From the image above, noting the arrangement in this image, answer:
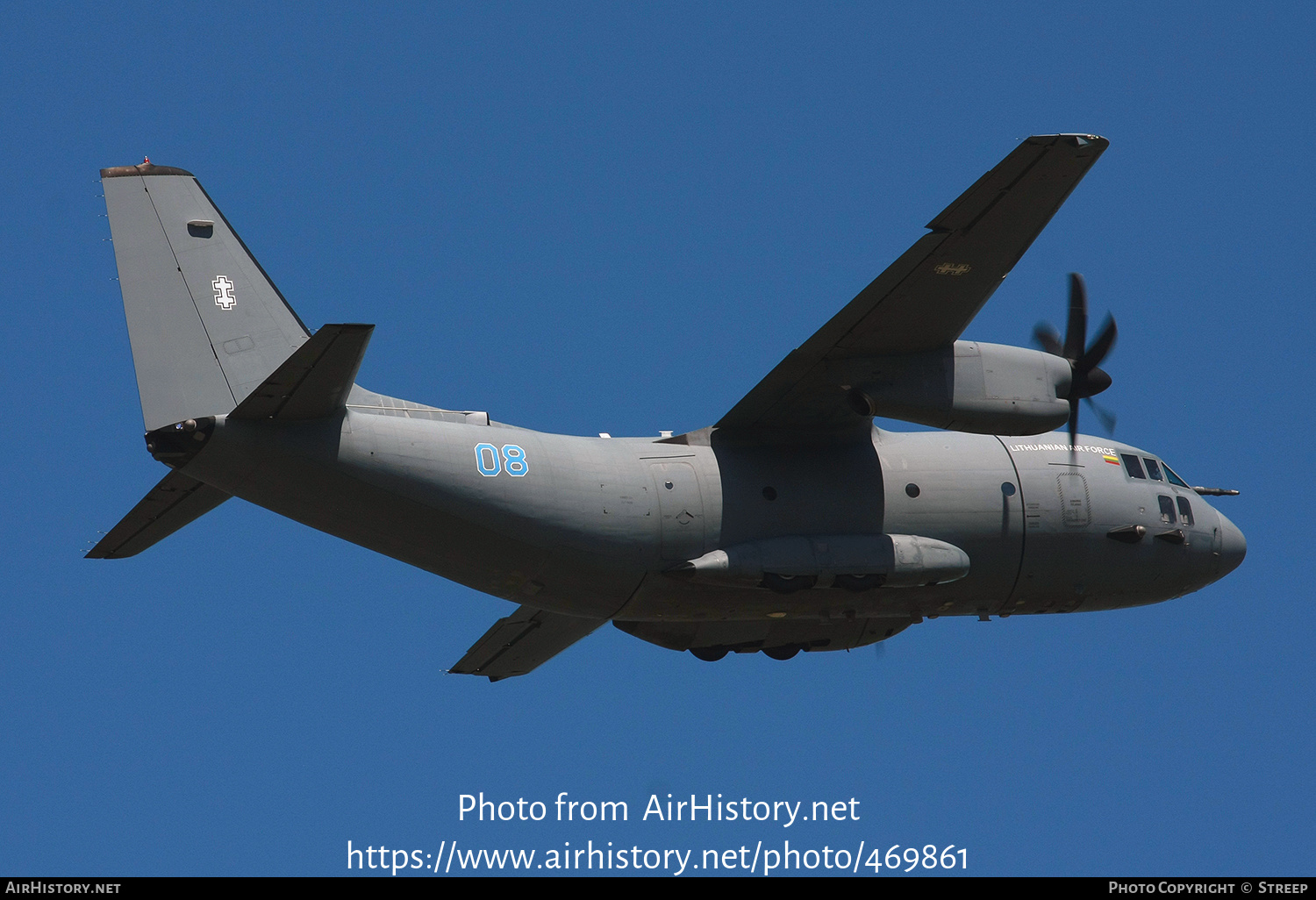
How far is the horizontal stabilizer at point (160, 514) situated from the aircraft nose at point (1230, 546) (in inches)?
558

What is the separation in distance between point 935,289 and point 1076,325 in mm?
2875

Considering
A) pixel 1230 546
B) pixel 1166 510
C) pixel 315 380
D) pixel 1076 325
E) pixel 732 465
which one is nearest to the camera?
pixel 315 380

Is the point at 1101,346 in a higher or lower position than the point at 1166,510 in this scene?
higher

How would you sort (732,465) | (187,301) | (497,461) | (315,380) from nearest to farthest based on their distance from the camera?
(315,380)
(187,301)
(497,461)
(732,465)

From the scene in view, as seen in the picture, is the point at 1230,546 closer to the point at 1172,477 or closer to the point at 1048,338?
the point at 1172,477

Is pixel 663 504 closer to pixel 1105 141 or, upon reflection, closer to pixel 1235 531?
pixel 1105 141

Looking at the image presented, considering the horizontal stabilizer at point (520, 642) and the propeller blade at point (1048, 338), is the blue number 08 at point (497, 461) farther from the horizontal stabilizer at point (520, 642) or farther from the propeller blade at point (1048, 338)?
the propeller blade at point (1048, 338)

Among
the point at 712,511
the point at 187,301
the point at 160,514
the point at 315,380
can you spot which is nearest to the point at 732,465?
the point at 712,511

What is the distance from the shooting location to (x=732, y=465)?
68.8 feet

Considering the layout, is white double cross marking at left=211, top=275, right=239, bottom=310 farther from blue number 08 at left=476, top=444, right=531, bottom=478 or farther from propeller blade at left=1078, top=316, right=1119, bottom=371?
propeller blade at left=1078, top=316, right=1119, bottom=371

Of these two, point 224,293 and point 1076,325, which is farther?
point 1076,325

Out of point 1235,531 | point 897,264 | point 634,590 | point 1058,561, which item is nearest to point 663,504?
point 634,590

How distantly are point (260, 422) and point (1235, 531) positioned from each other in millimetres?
14358

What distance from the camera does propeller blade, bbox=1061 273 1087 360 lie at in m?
21.5
